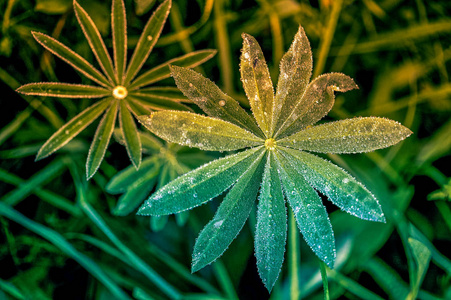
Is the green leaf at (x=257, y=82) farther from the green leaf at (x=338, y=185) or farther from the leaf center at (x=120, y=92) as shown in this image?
the leaf center at (x=120, y=92)

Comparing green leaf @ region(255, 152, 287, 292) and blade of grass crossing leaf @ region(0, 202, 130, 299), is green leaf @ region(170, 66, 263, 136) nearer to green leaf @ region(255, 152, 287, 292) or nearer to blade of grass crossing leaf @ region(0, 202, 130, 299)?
green leaf @ region(255, 152, 287, 292)

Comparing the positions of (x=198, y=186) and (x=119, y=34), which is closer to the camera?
(x=198, y=186)

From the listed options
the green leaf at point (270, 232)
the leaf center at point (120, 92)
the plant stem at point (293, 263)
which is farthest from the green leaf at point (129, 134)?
the plant stem at point (293, 263)

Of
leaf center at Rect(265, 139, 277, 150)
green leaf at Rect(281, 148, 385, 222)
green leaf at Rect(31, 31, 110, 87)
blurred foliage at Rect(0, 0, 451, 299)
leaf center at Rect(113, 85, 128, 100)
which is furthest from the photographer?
blurred foliage at Rect(0, 0, 451, 299)

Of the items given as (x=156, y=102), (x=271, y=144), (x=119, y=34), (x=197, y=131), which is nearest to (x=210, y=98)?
(x=197, y=131)

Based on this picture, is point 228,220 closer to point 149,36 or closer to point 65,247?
point 149,36

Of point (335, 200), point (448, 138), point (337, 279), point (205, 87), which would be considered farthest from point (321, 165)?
point (448, 138)

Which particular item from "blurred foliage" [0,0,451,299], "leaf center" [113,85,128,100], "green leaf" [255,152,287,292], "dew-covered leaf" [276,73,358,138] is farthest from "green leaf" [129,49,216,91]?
"green leaf" [255,152,287,292]
